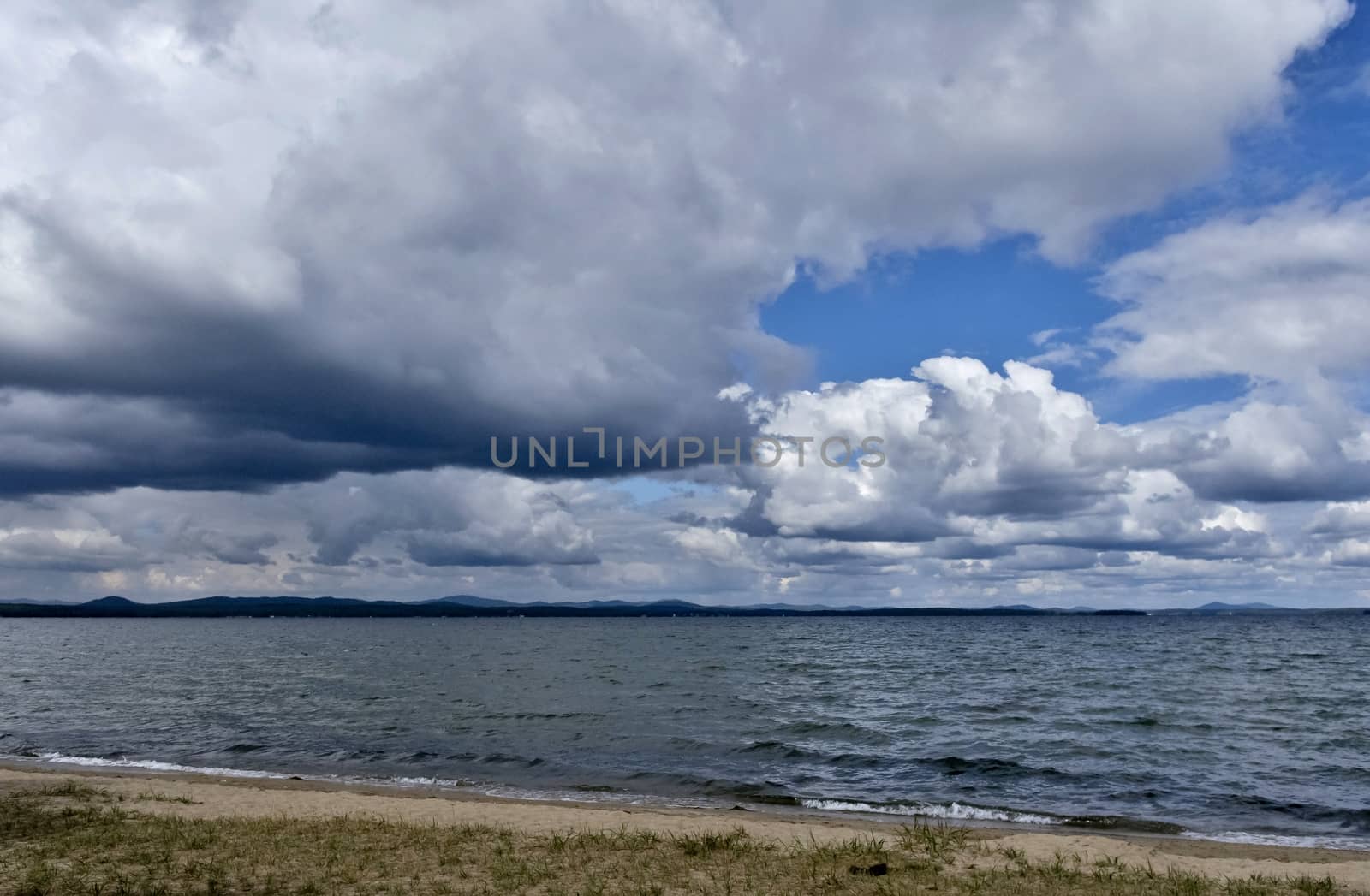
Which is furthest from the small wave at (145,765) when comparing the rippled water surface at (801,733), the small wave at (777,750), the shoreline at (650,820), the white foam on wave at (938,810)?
the white foam on wave at (938,810)

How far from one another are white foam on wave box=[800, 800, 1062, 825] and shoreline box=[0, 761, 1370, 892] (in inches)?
33.1

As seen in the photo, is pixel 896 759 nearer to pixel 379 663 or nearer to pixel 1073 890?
pixel 1073 890

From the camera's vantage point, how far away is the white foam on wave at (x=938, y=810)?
2286 cm

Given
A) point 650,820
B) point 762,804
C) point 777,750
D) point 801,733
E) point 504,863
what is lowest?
point 801,733

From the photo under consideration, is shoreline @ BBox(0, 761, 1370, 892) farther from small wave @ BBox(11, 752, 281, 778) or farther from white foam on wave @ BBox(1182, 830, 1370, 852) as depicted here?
small wave @ BBox(11, 752, 281, 778)

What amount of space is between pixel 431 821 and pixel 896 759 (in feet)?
57.2

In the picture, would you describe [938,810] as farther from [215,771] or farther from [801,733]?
[215,771]

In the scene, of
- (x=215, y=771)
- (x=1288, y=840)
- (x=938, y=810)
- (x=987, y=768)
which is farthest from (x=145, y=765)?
(x=1288, y=840)

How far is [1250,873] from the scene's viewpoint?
52.2 feet

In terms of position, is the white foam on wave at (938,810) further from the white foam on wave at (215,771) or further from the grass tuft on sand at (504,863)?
the white foam on wave at (215,771)

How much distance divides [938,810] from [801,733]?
13.1 m

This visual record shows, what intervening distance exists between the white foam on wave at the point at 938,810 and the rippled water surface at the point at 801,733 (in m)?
0.11

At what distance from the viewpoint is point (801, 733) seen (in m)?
36.6

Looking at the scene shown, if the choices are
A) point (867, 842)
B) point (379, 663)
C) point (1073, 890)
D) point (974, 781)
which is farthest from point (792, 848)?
point (379, 663)
